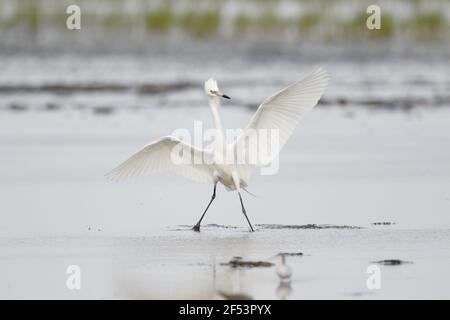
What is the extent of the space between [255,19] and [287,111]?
40.5 metres

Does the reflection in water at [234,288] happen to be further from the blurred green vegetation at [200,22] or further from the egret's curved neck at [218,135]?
the blurred green vegetation at [200,22]

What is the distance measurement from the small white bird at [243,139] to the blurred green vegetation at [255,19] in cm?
3487

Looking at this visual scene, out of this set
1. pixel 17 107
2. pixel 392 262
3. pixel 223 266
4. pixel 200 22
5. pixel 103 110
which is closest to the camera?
pixel 392 262

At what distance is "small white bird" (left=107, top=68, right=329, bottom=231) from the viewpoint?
12031mm

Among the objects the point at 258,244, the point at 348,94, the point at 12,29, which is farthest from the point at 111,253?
the point at 12,29

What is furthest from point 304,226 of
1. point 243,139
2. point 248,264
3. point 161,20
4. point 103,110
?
point 161,20

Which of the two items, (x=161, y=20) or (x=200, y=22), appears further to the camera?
(x=161, y=20)

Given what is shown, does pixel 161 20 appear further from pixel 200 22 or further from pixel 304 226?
pixel 304 226

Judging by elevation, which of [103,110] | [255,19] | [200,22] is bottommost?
[103,110]

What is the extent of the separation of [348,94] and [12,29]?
2687 centimetres

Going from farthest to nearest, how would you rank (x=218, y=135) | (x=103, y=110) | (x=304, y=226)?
(x=103, y=110), (x=218, y=135), (x=304, y=226)

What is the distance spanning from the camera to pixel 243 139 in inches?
477

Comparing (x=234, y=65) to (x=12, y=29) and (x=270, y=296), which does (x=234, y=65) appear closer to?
(x=12, y=29)

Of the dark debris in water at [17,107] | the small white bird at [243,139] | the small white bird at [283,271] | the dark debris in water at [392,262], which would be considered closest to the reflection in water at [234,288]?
the small white bird at [283,271]
